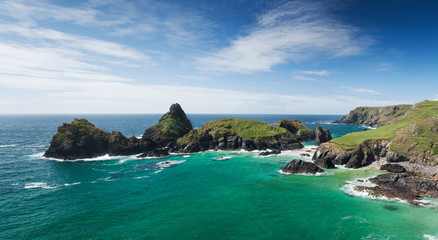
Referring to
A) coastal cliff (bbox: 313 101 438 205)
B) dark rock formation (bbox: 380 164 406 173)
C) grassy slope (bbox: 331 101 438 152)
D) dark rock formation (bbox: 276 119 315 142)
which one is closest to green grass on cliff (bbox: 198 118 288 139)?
dark rock formation (bbox: 276 119 315 142)

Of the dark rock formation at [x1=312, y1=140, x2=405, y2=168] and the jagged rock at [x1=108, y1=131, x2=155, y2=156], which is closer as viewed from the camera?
the dark rock formation at [x1=312, y1=140, x2=405, y2=168]

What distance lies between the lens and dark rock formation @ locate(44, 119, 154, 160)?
82.6 meters

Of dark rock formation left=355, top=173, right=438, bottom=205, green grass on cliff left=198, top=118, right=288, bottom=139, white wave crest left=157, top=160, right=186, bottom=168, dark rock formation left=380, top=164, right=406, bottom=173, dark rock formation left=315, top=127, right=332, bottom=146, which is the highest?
green grass on cliff left=198, top=118, right=288, bottom=139

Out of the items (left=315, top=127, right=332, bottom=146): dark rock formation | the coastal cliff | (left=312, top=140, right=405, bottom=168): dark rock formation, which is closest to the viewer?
the coastal cliff

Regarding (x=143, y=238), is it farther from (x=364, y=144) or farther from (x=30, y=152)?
(x=30, y=152)

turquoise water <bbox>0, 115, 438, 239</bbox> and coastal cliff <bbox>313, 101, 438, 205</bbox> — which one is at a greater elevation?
coastal cliff <bbox>313, 101, 438, 205</bbox>

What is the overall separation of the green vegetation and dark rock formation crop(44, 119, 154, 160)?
82856mm

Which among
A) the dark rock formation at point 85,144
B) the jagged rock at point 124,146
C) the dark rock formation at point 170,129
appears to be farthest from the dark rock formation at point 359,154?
the dark rock formation at point 85,144

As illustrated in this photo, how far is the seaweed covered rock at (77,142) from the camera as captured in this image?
8225 cm

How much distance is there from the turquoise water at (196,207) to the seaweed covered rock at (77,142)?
18.8 metres

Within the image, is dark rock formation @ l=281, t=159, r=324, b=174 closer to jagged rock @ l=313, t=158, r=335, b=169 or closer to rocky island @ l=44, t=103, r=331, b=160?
jagged rock @ l=313, t=158, r=335, b=169

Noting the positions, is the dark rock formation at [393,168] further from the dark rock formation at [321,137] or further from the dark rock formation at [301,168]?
the dark rock formation at [321,137]

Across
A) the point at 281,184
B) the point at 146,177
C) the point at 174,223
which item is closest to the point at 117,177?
the point at 146,177

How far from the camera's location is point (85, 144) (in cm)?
8575
